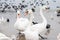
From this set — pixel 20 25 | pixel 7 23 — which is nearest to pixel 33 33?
pixel 20 25

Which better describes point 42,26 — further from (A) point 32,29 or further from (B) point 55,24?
(B) point 55,24

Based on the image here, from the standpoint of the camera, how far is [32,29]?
907 cm

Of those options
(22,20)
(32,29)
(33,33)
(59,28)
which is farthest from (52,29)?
(33,33)

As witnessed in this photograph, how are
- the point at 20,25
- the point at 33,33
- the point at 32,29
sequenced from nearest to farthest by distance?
1. the point at 33,33
2. the point at 32,29
3. the point at 20,25

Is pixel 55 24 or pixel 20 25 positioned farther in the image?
pixel 55 24

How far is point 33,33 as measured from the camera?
8.35 m

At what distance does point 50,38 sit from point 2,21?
12.2 ft

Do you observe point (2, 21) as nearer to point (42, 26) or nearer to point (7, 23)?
point (7, 23)

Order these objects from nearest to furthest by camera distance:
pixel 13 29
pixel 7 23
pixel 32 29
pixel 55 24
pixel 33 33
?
pixel 33 33 < pixel 32 29 < pixel 13 29 < pixel 55 24 < pixel 7 23

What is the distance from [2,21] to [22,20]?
1.94 m

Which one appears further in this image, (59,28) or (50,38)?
(59,28)

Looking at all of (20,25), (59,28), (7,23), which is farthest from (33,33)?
(7,23)

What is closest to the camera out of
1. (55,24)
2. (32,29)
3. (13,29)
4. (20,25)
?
(32,29)

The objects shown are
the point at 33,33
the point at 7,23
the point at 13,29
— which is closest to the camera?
the point at 33,33
